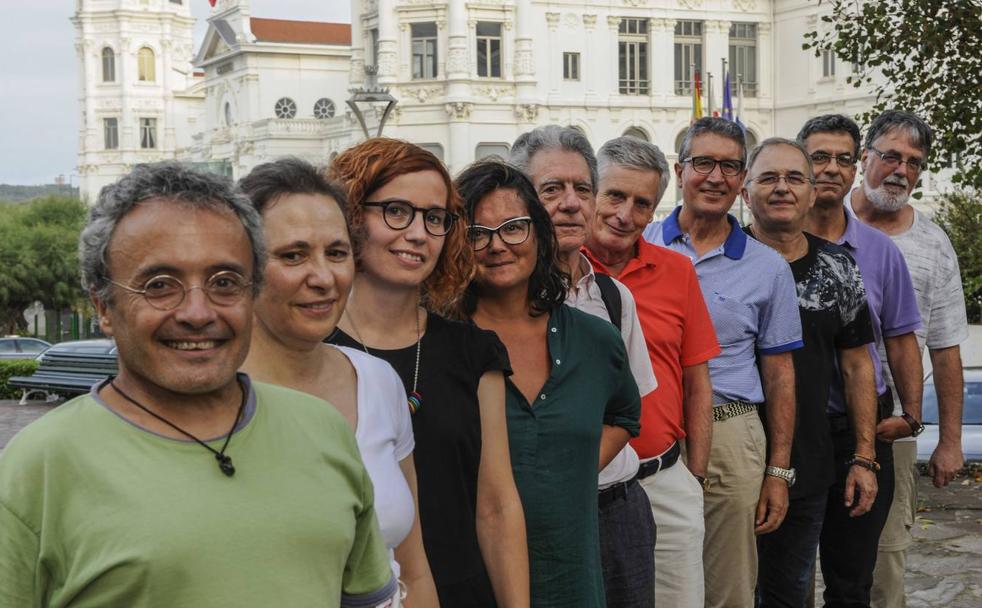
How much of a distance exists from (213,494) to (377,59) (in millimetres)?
56386

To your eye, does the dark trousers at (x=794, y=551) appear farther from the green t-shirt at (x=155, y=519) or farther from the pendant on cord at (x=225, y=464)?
the pendant on cord at (x=225, y=464)

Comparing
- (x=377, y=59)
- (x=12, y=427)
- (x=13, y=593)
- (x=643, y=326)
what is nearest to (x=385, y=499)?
(x=13, y=593)

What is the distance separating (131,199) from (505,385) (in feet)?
5.36

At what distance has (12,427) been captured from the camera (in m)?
19.2

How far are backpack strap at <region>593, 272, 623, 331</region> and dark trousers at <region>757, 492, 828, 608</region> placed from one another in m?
1.32

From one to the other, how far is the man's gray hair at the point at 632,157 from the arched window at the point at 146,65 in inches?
3826

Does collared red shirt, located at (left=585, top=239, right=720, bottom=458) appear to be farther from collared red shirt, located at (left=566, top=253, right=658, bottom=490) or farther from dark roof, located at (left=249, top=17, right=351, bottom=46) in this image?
dark roof, located at (left=249, top=17, right=351, bottom=46)

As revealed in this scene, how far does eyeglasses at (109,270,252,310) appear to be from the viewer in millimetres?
2281

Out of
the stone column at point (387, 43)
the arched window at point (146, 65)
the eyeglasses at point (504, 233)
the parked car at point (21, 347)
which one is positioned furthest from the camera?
the arched window at point (146, 65)

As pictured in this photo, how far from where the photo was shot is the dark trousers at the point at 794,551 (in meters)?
5.36

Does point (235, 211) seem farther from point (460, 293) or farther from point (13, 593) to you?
point (460, 293)

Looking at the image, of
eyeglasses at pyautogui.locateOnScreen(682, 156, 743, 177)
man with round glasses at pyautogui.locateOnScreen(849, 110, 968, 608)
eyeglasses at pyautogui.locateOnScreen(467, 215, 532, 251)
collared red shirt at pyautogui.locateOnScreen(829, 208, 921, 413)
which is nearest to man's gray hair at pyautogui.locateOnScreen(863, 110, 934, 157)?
man with round glasses at pyautogui.locateOnScreen(849, 110, 968, 608)

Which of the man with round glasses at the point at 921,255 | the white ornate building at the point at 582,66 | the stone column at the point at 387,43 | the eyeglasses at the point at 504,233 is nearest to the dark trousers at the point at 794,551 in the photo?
the man with round glasses at the point at 921,255

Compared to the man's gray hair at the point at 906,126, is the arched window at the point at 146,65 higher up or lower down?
higher up
